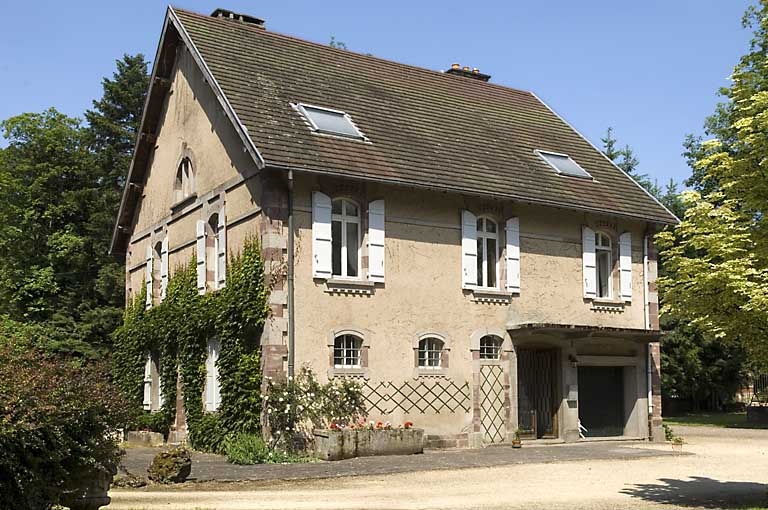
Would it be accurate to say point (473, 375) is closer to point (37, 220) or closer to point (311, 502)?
point (311, 502)

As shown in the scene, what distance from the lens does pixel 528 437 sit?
895 inches

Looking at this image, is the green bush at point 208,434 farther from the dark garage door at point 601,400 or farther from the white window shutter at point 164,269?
the dark garage door at point 601,400

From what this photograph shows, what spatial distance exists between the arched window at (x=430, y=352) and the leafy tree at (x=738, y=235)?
8748mm

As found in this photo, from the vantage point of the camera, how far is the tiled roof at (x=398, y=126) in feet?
66.5

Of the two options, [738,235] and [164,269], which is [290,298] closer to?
[164,269]

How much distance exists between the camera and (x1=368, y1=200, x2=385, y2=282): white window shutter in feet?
66.3

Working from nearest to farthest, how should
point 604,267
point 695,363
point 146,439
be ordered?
point 146,439
point 604,267
point 695,363

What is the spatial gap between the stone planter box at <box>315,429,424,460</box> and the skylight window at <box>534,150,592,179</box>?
9.16 m

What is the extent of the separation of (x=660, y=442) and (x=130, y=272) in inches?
636

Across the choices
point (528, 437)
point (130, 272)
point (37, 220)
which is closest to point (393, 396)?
point (528, 437)

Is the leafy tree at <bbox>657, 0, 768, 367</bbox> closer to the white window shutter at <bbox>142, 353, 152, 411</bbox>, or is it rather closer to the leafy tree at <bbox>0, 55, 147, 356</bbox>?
the white window shutter at <bbox>142, 353, 152, 411</bbox>

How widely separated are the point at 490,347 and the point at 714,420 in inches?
680

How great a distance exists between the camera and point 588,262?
2392 centimetres

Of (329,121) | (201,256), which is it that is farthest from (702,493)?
(201,256)
